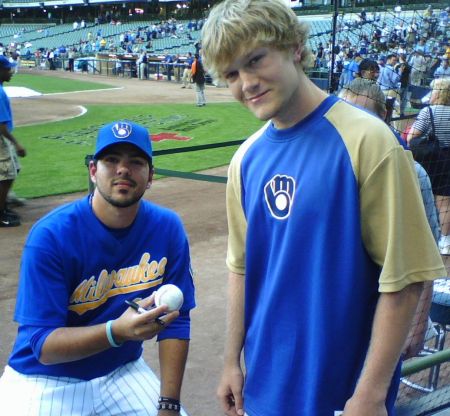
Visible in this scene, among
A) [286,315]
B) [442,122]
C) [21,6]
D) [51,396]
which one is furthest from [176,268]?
[21,6]

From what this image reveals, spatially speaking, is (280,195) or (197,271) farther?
(197,271)

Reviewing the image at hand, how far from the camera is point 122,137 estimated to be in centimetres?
238

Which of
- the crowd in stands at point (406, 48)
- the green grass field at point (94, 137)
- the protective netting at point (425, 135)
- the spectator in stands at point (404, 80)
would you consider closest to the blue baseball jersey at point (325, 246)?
the protective netting at point (425, 135)

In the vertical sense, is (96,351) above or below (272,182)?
below

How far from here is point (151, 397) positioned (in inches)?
97.5

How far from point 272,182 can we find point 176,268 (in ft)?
3.45

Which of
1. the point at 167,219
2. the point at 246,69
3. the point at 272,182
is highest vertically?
the point at 246,69

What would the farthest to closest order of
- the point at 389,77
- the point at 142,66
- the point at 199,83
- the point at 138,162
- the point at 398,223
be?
the point at 142,66, the point at 199,83, the point at 389,77, the point at 138,162, the point at 398,223

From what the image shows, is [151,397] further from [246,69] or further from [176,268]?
[246,69]

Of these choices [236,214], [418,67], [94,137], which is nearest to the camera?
[236,214]

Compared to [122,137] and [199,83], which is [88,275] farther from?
[199,83]

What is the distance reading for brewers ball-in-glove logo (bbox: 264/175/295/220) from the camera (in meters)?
1.59

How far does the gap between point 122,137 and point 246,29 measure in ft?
3.08

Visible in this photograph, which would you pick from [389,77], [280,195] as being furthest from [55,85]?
[280,195]
